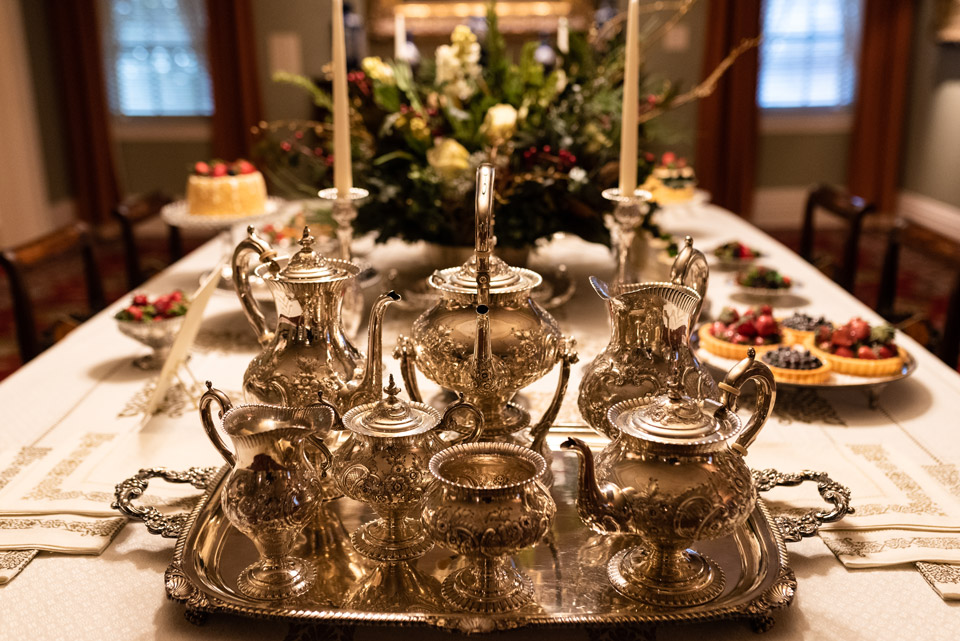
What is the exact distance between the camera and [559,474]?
1.19m

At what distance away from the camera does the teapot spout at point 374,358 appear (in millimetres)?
1069

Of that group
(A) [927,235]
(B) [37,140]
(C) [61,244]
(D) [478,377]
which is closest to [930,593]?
(D) [478,377]

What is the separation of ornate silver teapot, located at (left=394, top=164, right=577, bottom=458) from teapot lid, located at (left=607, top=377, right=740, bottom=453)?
27 centimetres

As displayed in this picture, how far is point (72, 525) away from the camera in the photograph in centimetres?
111

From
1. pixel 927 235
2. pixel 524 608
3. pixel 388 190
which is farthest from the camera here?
pixel 927 235

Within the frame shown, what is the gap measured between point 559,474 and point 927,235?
1275 mm

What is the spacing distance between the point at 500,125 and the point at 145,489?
105cm

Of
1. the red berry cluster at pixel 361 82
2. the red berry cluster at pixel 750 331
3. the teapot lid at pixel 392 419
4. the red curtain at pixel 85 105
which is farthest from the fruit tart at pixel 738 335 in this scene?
the red curtain at pixel 85 105

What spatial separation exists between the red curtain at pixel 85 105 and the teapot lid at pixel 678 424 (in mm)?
5525

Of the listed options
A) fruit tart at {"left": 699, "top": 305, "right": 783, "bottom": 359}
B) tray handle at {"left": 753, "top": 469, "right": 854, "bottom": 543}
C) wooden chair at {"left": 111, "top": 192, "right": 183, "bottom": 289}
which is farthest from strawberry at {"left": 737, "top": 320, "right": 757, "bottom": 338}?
wooden chair at {"left": 111, "top": 192, "right": 183, "bottom": 289}

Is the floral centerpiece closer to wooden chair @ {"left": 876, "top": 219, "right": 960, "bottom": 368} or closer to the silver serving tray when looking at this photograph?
wooden chair @ {"left": 876, "top": 219, "right": 960, "bottom": 368}

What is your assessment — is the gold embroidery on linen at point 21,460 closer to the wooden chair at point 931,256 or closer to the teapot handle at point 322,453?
the teapot handle at point 322,453

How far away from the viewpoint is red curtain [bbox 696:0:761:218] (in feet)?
17.9

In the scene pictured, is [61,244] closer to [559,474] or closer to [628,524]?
[559,474]
